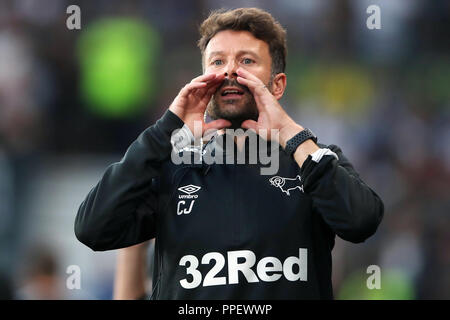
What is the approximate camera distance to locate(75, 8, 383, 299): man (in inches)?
98.3

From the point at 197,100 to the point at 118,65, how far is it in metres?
4.69

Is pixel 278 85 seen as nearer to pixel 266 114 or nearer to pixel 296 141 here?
pixel 266 114

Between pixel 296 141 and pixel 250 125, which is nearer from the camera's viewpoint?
pixel 296 141

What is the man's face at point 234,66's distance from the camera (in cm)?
279

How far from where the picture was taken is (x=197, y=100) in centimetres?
279

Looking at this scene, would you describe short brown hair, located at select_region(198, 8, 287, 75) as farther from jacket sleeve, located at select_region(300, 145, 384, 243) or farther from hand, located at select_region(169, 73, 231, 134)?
jacket sleeve, located at select_region(300, 145, 384, 243)

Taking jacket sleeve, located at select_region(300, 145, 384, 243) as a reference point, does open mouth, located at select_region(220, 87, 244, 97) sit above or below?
above

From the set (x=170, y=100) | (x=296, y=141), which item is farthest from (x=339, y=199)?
(x=170, y=100)

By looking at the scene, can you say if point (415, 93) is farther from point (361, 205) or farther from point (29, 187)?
point (361, 205)

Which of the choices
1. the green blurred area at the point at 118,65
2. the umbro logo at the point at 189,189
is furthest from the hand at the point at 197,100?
the green blurred area at the point at 118,65

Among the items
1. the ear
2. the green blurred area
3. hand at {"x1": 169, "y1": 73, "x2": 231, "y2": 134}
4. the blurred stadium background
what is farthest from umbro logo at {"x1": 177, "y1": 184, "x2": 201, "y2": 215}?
the green blurred area

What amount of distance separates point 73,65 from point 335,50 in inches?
115

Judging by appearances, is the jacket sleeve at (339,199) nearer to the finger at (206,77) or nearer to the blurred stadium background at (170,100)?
the finger at (206,77)

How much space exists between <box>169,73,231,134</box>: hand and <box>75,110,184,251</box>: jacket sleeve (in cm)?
8
